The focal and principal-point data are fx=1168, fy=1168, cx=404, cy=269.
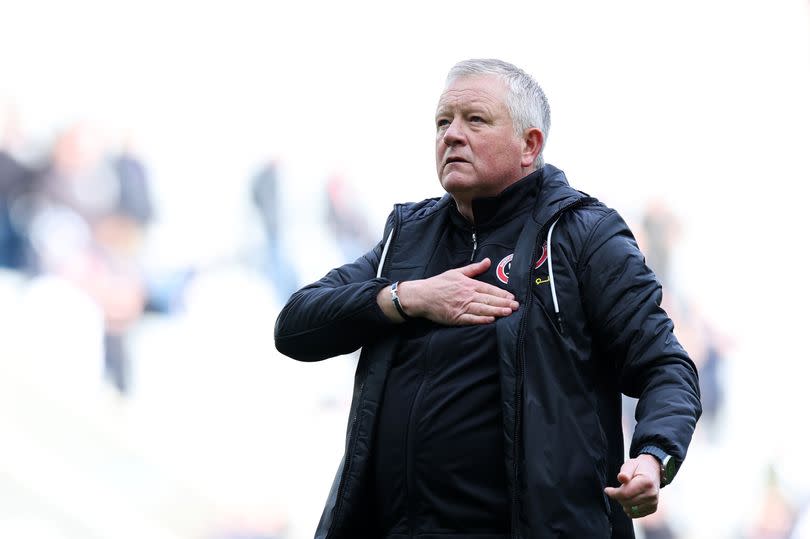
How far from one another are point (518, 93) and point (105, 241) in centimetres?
139

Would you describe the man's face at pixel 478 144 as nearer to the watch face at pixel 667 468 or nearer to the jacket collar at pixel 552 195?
the jacket collar at pixel 552 195

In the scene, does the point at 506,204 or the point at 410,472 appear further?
the point at 506,204

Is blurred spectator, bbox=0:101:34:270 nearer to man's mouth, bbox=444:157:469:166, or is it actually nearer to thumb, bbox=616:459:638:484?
man's mouth, bbox=444:157:469:166

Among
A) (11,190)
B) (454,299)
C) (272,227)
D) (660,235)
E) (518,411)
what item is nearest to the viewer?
(518,411)

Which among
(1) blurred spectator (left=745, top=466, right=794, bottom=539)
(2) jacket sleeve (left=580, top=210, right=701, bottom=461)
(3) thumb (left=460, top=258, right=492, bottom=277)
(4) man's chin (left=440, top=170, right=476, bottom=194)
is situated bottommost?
(1) blurred spectator (left=745, top=466, right=794, bottom=539)

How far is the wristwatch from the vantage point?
1.47m

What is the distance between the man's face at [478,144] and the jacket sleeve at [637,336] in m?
0.19

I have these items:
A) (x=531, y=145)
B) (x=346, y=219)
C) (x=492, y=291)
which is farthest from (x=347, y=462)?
(x=346, y=219)

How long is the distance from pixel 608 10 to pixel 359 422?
7.15 feet

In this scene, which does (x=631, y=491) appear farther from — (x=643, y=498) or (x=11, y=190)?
(x=11, y=190)

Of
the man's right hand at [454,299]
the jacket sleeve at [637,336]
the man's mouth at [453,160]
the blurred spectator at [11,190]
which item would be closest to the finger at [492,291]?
the man's right hand at [454,299]

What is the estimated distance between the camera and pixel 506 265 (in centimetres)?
168

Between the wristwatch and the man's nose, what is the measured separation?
1.80 feet

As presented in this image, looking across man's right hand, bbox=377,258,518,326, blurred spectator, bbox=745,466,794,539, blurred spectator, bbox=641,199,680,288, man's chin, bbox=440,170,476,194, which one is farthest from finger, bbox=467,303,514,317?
blurred spectator, bbox=745,466,794,539
